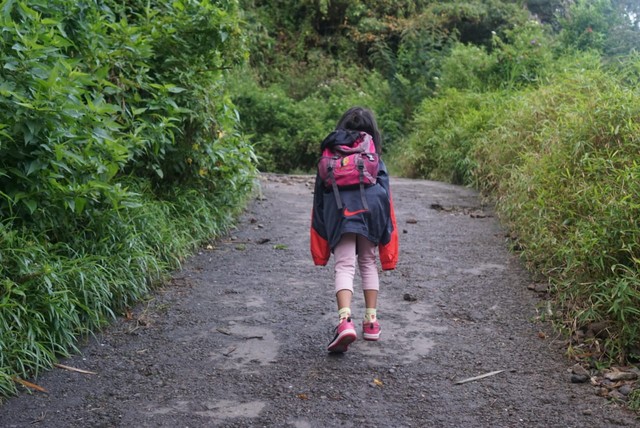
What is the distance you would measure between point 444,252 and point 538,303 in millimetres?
1680

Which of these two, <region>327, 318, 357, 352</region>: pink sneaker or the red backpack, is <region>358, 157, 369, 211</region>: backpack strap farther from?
<region>327, 318, 357, 352</region>: pink sneaker

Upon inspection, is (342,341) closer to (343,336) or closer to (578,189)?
(343,336)

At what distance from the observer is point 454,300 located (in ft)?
18.3

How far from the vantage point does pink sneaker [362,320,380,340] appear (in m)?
4.64

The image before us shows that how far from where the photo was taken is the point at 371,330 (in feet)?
15.3

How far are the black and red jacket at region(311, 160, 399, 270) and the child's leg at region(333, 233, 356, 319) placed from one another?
2.7 inches

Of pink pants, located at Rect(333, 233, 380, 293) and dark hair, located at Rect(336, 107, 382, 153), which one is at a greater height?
dark hair, located at Rect(336, 107, 382, 153)

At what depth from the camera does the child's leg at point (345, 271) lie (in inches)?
173

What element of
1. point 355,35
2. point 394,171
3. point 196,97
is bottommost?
point 394,171

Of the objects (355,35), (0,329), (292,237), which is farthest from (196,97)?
(355,35)

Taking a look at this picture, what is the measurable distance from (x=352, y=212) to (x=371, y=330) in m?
0.80

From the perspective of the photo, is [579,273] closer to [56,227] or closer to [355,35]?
[56,227]

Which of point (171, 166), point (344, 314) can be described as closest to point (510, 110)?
point (171, 166)

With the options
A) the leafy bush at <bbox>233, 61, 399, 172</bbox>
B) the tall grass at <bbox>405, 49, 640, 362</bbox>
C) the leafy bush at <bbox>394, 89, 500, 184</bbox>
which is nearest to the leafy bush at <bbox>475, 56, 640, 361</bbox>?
the tall grass at <bbox>405, 49, 640, 362</bbox>
